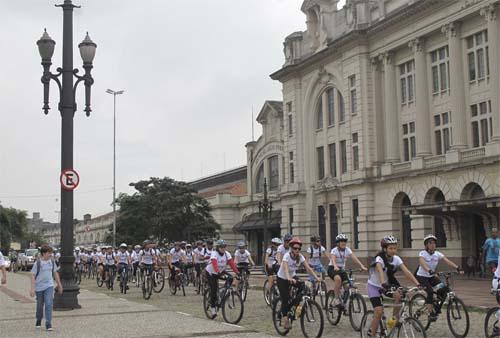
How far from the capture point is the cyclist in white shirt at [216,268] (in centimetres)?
1755

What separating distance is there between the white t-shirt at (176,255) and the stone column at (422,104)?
1929cm

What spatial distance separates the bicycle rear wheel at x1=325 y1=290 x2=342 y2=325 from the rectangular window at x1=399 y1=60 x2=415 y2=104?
2973 cm

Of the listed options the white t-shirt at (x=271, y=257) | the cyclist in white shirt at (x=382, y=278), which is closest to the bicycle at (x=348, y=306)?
the cyclist in white shirt at (x=382, y=278)

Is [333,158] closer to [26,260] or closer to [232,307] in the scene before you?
[26,260]

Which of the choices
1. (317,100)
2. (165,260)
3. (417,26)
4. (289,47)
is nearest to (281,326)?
(165,260)

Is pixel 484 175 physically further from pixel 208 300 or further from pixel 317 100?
pixel 208 300

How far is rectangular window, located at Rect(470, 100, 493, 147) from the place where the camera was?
3791 cm

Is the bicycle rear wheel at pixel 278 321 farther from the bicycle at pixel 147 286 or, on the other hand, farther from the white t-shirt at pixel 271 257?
the bicycle at pixel 147 286

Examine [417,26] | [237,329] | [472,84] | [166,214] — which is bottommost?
[237,329]

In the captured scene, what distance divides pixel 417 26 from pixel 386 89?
A: 4.90 m

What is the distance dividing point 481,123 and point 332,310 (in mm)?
25201

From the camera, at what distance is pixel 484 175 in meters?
36.7

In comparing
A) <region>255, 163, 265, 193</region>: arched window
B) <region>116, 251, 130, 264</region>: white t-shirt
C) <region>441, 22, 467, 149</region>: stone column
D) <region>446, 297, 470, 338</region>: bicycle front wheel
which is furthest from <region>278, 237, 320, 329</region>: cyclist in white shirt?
<region>255, 163, 265, 193</region>: arched window

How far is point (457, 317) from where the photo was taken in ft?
44.7
